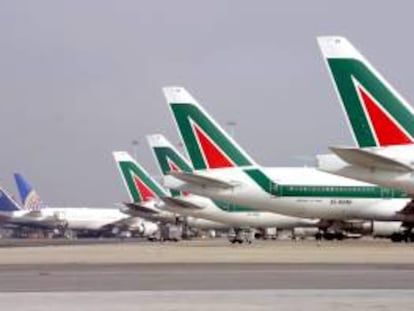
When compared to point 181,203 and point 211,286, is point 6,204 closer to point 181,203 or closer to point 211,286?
point 181,203

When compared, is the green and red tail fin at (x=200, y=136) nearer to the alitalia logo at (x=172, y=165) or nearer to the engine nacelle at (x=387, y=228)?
the engine nacelle at (x=387, y=228)

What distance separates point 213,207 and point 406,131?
1341 inches

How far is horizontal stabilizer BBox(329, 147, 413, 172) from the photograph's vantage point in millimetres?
38125

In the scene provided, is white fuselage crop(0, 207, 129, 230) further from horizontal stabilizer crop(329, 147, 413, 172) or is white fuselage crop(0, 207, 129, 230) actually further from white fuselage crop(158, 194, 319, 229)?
horizontal stabilizer crop(329, 147, 413, 172)

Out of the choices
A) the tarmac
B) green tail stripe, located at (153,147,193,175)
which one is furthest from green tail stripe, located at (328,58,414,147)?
green tail stripe, located at (153,147,193,175)

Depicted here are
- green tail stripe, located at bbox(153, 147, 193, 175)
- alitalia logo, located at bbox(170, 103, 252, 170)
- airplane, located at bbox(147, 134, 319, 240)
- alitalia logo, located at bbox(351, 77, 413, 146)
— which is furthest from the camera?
green tail stripe, located at bbox(153, 147, 193, 175)

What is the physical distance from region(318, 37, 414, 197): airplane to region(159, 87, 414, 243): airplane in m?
20.9

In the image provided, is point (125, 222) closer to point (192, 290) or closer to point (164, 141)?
point (164, 141)

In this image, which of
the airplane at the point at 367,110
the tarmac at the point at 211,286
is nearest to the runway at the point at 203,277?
the tarmac at the point at 211,286

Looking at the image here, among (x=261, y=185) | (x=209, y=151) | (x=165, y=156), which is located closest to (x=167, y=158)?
(x=165, y=156)

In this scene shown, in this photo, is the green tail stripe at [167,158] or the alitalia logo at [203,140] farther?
the green tail stripe at [167,158]

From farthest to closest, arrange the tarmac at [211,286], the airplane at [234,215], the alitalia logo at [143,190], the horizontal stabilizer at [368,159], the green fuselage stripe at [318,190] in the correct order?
1. the alitalia logo at [143,190]
2. the airplane at [234,215]
3. the green fuselage stripe at [318,190]
4. the horizontal stabilizer at [368,159]
5. the tarmac at [211,286]

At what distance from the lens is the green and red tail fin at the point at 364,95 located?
38.6 meters

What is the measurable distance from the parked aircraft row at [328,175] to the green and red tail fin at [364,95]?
0.13 ft
